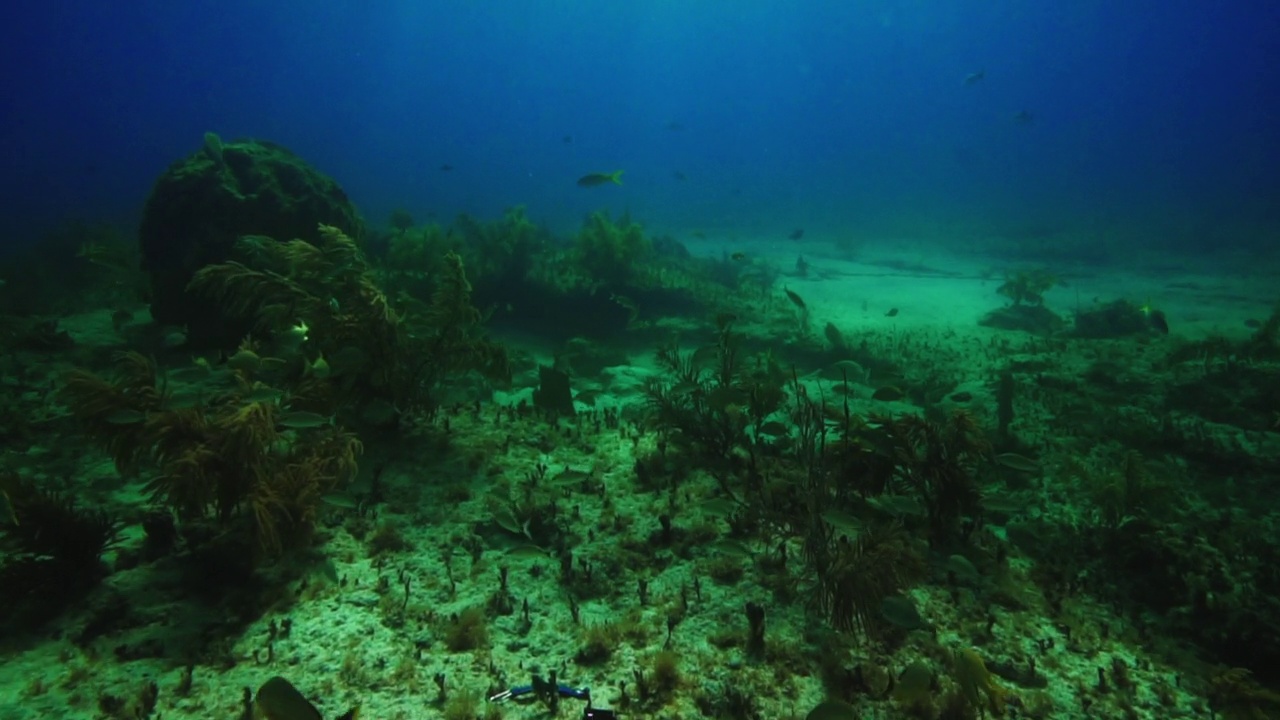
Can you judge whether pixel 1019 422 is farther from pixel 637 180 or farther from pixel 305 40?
pixel 305 40

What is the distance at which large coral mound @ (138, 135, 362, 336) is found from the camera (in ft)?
32.8

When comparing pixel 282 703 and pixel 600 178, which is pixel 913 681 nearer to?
pixel 282 703

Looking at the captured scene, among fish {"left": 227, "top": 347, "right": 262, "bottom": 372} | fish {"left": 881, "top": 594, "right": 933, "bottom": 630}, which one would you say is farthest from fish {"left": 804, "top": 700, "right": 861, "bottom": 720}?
fish {"left": 227, "top": 347, "right": 262, "bottom": 372}

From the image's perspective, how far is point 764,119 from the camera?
18062 cm

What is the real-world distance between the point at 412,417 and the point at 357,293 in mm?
1856

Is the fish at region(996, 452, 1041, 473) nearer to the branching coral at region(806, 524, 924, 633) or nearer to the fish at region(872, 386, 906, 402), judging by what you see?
the fish at region(872, 386, 906, 402)

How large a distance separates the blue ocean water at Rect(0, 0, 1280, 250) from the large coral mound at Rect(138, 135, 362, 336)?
1370cm

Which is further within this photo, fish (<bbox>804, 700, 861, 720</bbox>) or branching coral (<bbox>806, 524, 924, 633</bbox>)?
branching coral (<bbox>806, 524, 924, 633</bbox>)

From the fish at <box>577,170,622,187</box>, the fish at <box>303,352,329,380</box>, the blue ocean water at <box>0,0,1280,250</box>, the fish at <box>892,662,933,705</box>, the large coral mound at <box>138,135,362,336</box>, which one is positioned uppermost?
the blue ocean water at <box>0,0,1280,250</box>

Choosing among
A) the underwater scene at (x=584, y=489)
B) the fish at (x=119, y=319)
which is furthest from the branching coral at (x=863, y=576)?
the fish at (x=119, y=319)

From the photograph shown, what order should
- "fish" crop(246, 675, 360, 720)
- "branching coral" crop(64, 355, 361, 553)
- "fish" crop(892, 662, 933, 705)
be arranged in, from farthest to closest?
"branching coral" crop(64, 355, 361, 553) → "fish" crop(892, 662, 933, 705) → "fish" crop(246, 675, 360, 720)

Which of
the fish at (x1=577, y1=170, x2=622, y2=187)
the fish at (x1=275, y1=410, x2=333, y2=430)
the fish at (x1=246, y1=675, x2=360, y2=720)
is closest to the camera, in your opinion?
the fish at (x1=246, y1=675, x2=360, y2=720)

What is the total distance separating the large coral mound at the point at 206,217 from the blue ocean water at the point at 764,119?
13.7 meters

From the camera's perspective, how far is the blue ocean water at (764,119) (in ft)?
177
